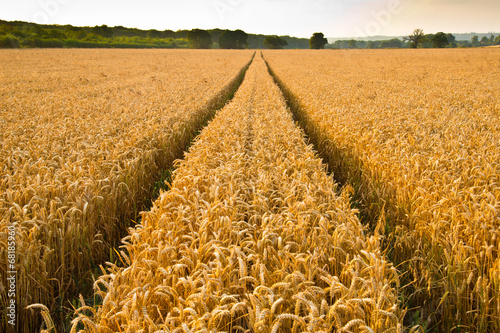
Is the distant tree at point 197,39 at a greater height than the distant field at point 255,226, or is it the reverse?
the distant tree at point 197,39

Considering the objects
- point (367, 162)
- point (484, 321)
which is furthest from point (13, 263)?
point (367, 162)

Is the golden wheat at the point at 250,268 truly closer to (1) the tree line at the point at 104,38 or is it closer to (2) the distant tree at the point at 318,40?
(1) the tree line at the point at 104,38

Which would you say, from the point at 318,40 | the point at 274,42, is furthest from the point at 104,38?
the point at 318,40

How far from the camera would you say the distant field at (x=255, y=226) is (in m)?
2.09

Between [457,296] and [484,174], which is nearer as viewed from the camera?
[457,296]

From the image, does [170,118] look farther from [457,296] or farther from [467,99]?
→ [467,99]

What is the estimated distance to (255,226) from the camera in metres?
3.02

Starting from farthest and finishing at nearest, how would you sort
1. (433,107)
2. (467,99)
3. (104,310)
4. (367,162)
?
(467,99), (433,107), (367,162), (104,310)

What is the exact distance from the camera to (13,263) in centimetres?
277

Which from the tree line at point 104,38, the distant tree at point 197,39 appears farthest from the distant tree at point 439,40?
the distant tree at point 197,39

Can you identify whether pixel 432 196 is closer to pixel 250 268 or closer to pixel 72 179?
pixel 250 268

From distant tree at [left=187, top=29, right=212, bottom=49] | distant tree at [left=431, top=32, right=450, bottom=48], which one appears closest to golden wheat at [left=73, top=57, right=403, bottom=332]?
distant tree at [left=187, top=29, right=212, bottom=49]

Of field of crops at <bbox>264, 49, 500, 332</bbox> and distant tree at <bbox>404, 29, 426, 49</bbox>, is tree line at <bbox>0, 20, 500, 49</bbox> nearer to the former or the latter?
distant tree at <bbox>404, 29, 426, 49</bbox>

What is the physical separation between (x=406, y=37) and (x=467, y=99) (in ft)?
328
